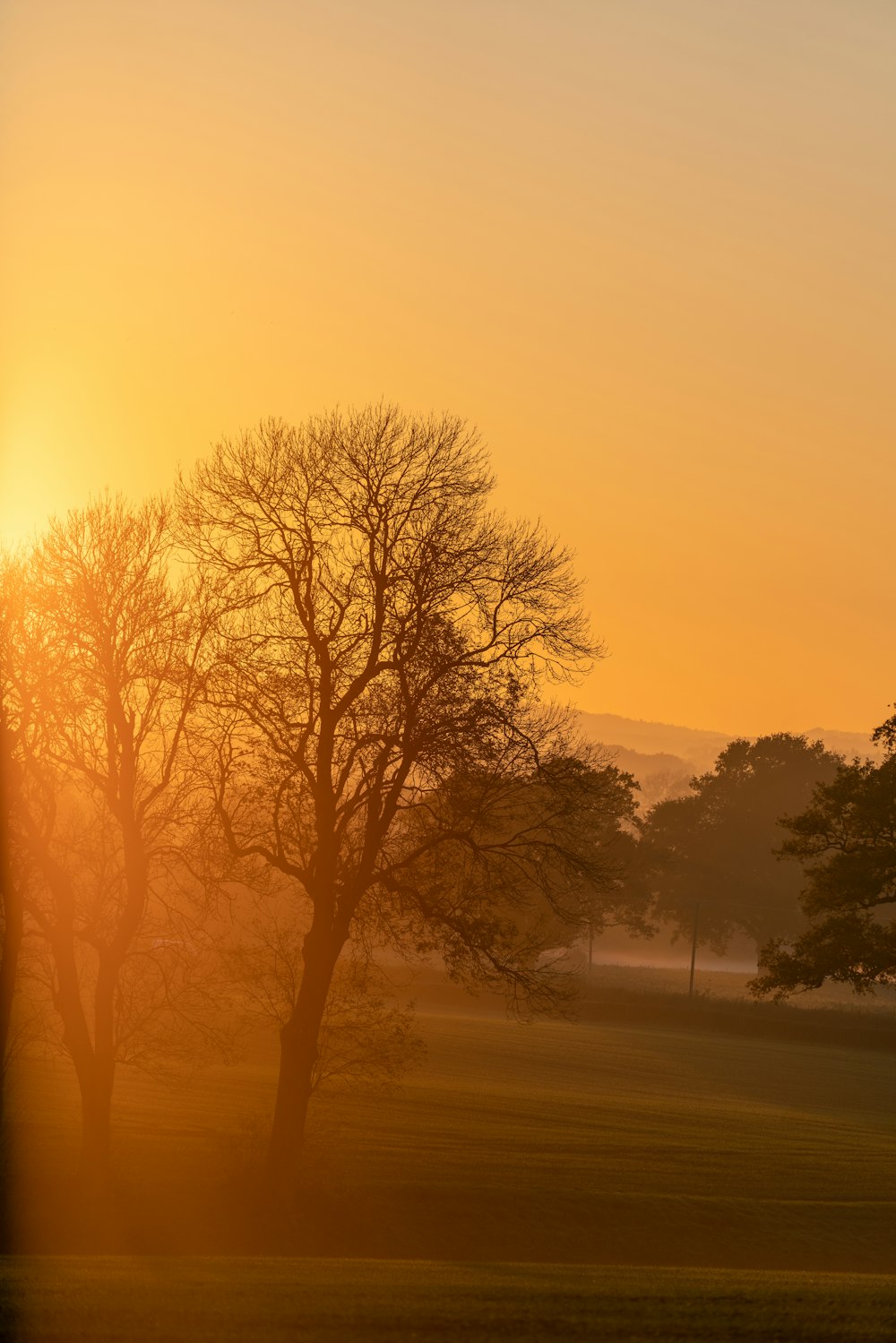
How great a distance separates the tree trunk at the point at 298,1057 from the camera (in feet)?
92.5

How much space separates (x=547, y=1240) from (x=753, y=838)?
9748 centimetres

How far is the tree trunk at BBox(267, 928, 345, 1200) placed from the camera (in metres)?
28.2

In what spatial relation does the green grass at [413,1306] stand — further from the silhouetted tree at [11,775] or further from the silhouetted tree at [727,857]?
the silhouetted tree at [727,857]

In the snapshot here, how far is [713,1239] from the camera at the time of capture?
99.1ft

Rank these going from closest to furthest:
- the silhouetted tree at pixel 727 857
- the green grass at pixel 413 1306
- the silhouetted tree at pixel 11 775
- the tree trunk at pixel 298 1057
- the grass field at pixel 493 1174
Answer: the green grass at pixel 413 1306 → the silhouetted tree at pixel 11 775 → the grass field at pixel 493 1174 → the tree trunk at pixel 298 1057 → the silhouetted tree at pixel 727 857

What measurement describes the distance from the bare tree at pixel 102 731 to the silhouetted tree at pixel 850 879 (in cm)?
1675

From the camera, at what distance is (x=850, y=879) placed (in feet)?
124

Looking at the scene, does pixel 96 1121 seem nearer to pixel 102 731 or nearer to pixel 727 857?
pixel 102 731

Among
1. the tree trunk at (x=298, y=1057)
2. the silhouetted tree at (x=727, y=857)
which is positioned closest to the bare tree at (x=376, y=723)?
the tree trunk at (x=298, y=1057)

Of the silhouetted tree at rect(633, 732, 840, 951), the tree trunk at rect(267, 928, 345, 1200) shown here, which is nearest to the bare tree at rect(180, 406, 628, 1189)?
the tree trunk at rect(267, 928, 345, 1200)

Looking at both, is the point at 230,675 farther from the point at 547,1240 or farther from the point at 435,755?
the point at 547,1240

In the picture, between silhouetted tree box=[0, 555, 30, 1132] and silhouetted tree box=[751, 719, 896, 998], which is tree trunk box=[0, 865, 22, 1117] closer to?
silhouetted tree box=[0, 555, 30, 1132]

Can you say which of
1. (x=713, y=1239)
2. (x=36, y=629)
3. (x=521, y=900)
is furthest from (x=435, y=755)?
(x=713, y=1239)

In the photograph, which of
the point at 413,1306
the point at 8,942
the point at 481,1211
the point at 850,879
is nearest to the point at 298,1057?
the point at 481,1211
